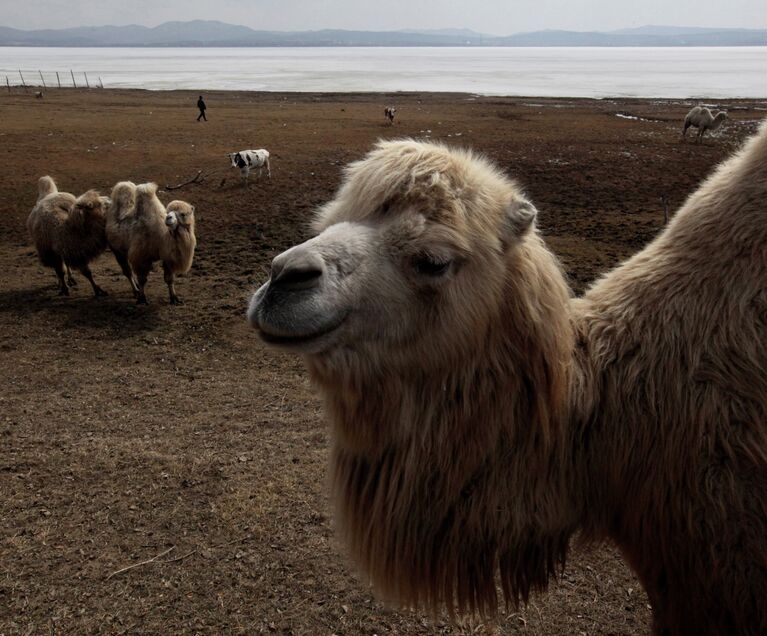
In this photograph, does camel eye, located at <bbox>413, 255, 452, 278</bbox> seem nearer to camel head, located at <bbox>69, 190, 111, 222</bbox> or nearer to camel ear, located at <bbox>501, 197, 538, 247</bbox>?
camel ear, located at <bbox>501, 197, 538, 247</bbox>

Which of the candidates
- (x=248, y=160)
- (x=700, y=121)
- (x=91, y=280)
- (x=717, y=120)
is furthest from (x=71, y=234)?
(x=717, y=120)

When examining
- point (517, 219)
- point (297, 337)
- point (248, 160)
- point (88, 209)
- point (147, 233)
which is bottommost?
point (248, 160)

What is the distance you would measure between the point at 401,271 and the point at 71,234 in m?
9.01

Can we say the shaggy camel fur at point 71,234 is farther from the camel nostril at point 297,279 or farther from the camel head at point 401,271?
the camel nostril at point 297,279

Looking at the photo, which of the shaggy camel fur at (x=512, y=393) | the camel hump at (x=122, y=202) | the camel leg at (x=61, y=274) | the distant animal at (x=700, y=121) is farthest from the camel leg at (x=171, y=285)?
the distant animal at (x=700, y=121)

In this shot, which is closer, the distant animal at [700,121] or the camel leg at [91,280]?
the camel leg at [91,280]

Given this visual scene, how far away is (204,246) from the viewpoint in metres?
12.0

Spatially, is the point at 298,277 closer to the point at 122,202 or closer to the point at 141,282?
the point at 141,282

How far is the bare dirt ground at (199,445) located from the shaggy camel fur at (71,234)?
1.80 ft

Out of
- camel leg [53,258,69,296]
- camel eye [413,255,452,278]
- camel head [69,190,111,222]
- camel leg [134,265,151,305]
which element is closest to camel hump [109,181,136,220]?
camel head [69,190,111,222]

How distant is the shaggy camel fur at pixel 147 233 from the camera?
9125 millimetres

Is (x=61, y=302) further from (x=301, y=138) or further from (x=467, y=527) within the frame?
(x=301, y=138)

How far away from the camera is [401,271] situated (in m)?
2.22

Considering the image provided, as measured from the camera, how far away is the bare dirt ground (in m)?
3.66
